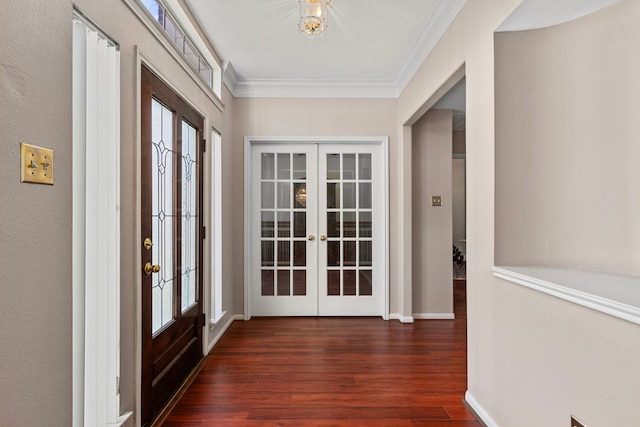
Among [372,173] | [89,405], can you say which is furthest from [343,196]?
[89,405]

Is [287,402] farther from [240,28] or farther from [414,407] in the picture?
[240,28]

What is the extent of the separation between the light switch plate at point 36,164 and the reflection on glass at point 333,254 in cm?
298

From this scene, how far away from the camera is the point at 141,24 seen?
5.74 feet

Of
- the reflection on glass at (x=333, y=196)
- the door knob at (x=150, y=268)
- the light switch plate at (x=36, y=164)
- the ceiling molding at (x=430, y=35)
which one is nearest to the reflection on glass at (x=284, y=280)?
the reflection on glass at (x=333, y=196)

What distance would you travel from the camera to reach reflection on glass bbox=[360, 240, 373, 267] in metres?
3.93

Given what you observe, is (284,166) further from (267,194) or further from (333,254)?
(333,254)

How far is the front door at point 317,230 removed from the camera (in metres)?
3.89

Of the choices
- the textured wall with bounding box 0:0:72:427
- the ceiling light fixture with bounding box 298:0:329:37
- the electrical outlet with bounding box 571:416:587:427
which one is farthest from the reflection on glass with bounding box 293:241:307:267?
→ the electrical outlet with bounding box 571:416:587:427

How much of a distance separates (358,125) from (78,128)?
2.81m

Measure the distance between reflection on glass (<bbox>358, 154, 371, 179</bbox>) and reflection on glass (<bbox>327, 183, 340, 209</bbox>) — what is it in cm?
31

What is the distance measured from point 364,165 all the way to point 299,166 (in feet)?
2.41

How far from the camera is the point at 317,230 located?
12.8 feet

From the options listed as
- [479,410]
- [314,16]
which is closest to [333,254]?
[479,410]

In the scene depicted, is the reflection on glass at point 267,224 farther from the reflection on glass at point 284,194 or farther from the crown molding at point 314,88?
the crown molding at point 314,88
